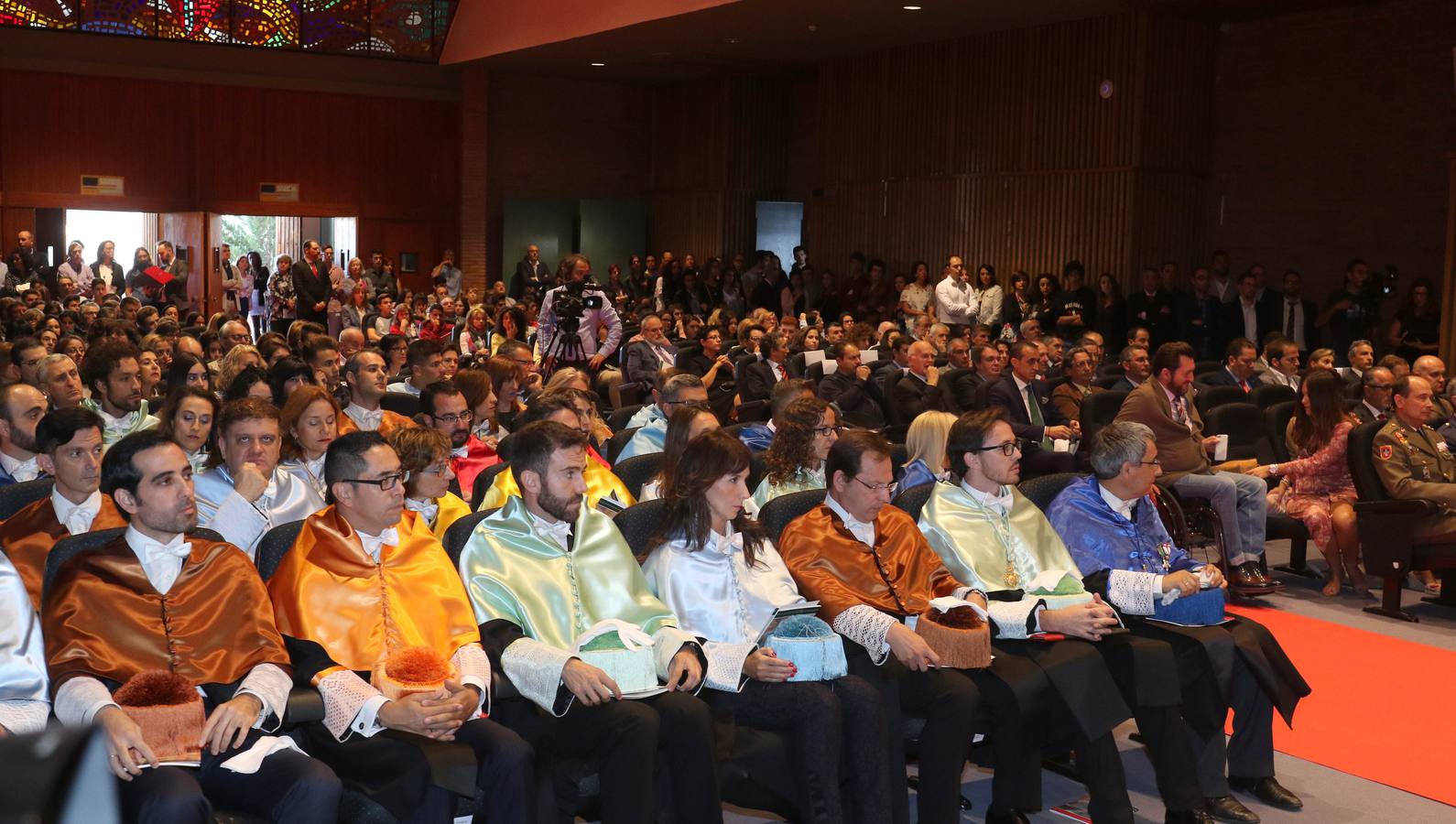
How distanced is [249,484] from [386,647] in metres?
1.18

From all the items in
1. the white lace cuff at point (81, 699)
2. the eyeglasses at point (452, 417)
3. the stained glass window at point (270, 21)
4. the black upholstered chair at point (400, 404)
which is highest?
the stained glass window at point (270, 21)

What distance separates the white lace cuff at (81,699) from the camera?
121 inches

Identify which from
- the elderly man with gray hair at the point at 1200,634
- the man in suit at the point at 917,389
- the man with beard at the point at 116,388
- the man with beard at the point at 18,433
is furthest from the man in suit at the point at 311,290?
the elderly man with gray hair at the point at 1200,634

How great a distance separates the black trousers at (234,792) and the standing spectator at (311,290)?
15158mm

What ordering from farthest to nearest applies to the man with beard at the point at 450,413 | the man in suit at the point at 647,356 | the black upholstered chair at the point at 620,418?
the man in suit at the point at 647,356, the black upholstered chair at the point at 620,418, the man with beard at the point at 450,413

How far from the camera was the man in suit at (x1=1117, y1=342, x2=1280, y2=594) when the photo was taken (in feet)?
24.0

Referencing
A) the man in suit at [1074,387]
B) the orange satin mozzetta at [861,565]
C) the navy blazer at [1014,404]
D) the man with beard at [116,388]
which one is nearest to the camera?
the orange satin mozzetta at [861,565]

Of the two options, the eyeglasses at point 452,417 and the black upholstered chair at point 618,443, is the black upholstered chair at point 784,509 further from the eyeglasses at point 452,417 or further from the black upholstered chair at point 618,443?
the black upholstered chair at point 618,443

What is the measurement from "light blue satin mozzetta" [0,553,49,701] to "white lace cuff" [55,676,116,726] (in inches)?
2.3

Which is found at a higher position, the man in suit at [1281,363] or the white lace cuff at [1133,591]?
the man in suit at [1281,363]

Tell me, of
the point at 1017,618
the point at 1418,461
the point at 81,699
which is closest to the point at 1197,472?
the point at 1418,461

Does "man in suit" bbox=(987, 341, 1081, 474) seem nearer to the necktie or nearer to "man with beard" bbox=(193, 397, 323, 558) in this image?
the necktie

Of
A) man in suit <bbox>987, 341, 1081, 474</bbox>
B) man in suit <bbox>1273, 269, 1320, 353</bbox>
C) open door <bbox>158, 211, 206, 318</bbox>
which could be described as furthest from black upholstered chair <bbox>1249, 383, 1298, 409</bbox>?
open door <bbox>158, 211, 206, 318</bbox>

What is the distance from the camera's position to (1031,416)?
867cm
